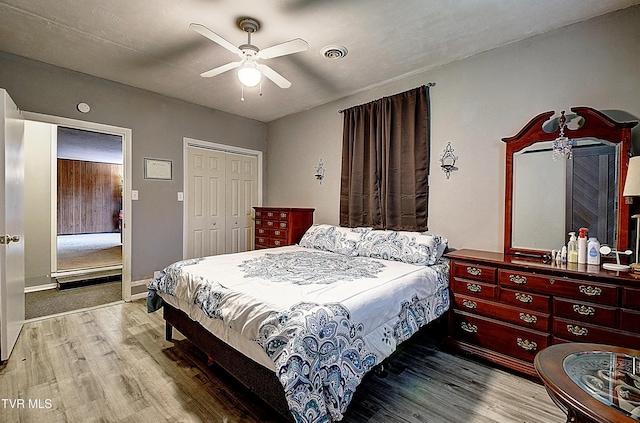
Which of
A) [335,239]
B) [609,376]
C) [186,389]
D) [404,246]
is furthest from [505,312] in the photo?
[186,389]

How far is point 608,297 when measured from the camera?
1.81 metres

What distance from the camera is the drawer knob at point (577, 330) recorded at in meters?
1.88

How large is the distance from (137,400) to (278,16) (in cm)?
279

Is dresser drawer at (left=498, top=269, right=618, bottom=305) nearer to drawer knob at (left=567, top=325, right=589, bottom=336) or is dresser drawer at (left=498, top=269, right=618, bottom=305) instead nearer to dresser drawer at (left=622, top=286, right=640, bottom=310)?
dresser drawer at (left=622, top=286, right=640, bottom=310)

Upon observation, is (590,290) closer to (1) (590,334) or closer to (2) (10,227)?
(1) (590,334)

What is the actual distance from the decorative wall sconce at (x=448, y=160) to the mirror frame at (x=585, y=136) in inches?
19.3

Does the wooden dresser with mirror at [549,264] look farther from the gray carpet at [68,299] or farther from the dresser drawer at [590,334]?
the gray carpet at [68,299]

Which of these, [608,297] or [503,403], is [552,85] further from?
[503,403]

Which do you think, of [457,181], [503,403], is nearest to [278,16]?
[457,181]

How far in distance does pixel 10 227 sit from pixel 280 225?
263 cm

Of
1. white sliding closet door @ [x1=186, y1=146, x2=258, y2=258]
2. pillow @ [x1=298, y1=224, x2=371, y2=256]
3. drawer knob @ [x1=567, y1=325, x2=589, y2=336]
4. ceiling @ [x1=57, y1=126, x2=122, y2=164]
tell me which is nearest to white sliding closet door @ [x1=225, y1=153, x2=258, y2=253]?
white sliding closet door @ [x1=186, y1=146, x2=258, y2=258]

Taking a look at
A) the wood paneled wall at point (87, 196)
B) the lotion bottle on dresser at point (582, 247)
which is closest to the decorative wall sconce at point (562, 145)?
the lotion bottle on dresser at point (582, 247)

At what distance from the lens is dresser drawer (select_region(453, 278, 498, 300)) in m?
2.27

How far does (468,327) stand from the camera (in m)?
2.38
